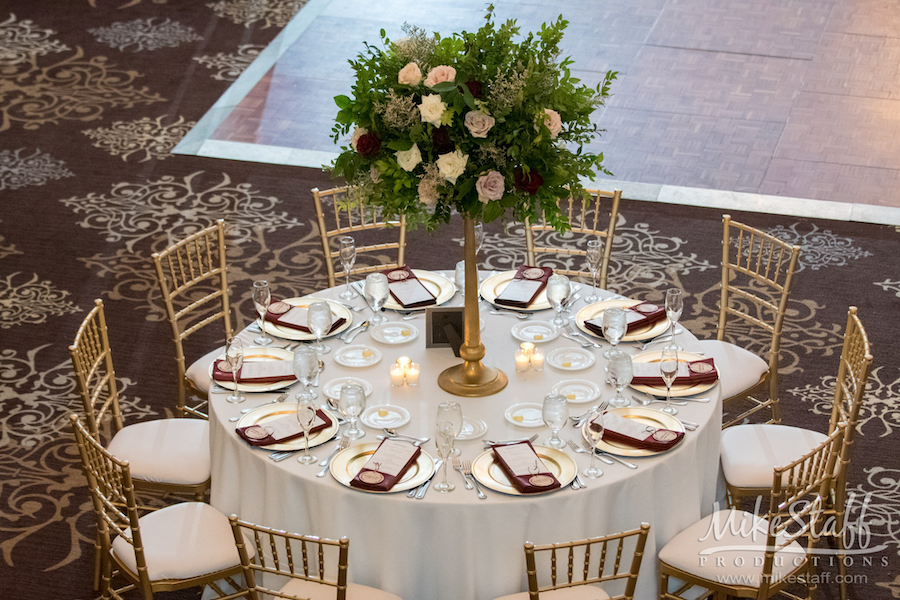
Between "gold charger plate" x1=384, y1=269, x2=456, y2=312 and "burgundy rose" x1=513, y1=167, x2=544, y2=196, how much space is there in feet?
3.46

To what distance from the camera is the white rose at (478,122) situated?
310 centimetres

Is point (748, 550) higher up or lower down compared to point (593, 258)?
lower down

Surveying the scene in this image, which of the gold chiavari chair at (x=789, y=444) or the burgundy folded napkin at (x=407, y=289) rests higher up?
the burgundy folded napkin at (x=407, y=289)

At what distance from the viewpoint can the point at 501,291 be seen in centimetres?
428

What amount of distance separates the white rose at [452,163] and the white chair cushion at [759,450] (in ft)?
5.08

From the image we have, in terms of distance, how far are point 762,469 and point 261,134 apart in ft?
16.1

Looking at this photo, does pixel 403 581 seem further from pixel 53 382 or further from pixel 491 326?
pixel 53 382

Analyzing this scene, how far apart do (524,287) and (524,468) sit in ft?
3.80

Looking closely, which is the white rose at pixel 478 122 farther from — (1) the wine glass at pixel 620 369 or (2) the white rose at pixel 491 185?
(1) the wine glass at pixel 620 369

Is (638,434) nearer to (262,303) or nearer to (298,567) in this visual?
(298,567)

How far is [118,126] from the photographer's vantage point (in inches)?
308

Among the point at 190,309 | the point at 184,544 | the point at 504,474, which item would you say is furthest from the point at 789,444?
the point at 190,309

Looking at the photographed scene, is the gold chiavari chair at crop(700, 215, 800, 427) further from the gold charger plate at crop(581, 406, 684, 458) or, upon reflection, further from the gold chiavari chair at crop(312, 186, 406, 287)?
the gold chiavari chair at crop(312, 186, 406, 287)

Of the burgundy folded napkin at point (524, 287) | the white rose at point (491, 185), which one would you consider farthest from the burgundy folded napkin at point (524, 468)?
the burgundy folded napkin at point (524, 287)
